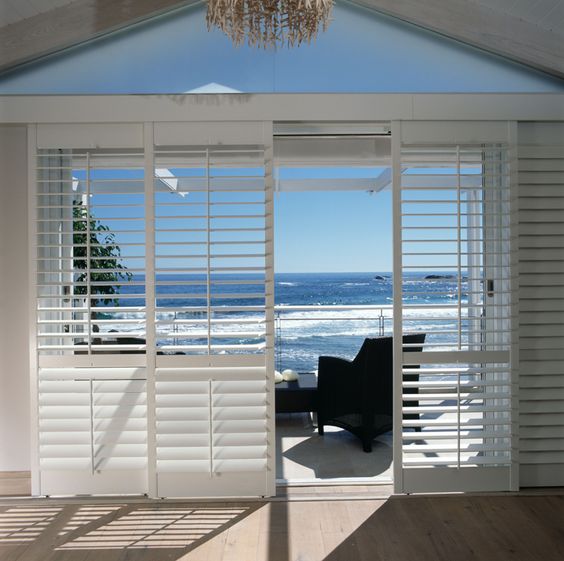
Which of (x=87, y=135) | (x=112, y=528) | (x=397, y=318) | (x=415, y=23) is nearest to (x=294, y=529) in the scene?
(x=112, y=528)

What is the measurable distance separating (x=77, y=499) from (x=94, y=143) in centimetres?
215

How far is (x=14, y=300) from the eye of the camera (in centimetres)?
387

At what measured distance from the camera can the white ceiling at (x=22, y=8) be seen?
317 centimetres

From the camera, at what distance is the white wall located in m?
3.84

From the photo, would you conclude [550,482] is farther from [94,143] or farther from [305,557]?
[94,143]

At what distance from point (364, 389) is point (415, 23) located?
252 centimetres

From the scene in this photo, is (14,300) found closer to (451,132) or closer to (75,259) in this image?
(75,259)

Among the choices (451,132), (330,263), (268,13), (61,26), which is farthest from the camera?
(330,263)

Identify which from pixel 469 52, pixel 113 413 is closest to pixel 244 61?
pixel 469 52

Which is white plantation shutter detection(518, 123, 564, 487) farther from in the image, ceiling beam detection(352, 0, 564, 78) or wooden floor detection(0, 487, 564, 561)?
ceiling beam detection(352, 0, 564, 78)

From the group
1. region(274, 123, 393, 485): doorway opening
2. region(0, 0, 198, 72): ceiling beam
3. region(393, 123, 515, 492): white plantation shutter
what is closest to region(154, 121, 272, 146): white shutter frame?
region(0, 0, 198, 72): ceiling beam

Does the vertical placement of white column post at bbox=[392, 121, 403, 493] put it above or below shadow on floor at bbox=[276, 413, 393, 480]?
above

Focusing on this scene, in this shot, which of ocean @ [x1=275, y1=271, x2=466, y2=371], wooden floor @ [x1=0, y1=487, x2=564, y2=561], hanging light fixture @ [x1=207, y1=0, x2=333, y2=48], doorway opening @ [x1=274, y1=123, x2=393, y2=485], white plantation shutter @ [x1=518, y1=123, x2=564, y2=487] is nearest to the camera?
hanging light fixture @ [x1=207, y1=0, x2=333, y2=48]

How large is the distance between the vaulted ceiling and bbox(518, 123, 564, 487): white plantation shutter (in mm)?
464
